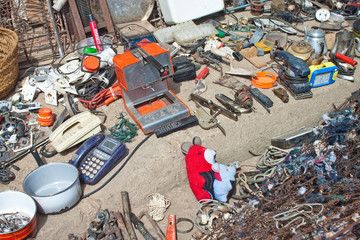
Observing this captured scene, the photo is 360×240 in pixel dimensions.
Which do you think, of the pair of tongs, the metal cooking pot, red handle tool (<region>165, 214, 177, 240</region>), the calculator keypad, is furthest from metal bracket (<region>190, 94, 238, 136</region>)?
the metal cooking pot

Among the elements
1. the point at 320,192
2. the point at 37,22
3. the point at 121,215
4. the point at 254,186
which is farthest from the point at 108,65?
the point at 320,192

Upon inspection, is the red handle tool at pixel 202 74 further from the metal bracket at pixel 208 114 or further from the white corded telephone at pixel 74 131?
the white corded telephone at pixel 74 131

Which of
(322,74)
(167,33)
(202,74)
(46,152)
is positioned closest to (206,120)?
(202,74)

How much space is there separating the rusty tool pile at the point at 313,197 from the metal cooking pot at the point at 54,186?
1242mm

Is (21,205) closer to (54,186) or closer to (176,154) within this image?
(54,186)

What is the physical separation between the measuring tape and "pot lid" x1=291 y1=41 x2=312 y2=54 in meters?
0.36

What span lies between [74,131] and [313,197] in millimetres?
2387

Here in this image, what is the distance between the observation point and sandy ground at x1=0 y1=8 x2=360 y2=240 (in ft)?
9.92

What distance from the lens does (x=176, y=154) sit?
348cm

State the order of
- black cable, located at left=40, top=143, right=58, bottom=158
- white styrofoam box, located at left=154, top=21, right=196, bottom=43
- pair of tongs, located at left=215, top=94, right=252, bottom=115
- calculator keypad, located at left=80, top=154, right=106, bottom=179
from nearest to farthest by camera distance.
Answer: calculator keypad, located at left=80, top=154, right=106, bottom=179, black cable, located at left=40, top=143, right=58, bottom=158, pair of tongs, located at left=215, top=94, right=252, bottom=115, white styrofoam box, located at left=154, top=21, right=196, bottom=43

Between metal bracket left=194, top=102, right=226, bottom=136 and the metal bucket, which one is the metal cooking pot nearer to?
the metal bucket

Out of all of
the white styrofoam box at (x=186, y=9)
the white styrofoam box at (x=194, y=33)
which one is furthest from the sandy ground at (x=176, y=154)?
the white styrofoam box at (x=186, y=9)

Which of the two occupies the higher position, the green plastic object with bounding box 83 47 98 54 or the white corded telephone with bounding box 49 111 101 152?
the green plastic object with bounding box 83 47 98 54

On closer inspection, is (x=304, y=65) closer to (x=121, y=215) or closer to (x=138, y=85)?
(x=138, y=85)
